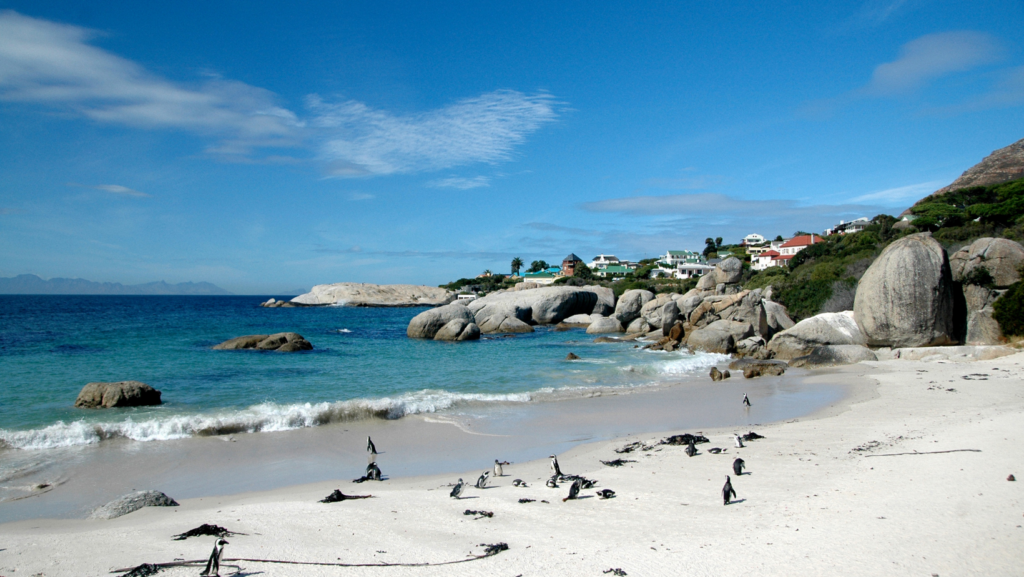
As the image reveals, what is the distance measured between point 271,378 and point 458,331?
15.3 meters

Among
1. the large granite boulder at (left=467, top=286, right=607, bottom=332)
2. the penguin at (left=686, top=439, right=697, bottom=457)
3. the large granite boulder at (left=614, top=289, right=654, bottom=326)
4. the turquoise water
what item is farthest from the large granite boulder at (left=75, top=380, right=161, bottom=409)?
the large granite boulder at (left=614, top=289, right=654, bottom=326)

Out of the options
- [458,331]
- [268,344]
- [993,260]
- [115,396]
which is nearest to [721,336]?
[993,260]

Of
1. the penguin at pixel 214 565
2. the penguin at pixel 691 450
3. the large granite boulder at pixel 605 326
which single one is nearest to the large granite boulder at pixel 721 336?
the large granite boulder at pixel 605 326

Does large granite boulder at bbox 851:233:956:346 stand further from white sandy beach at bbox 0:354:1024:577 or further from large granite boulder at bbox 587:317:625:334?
large granite boulder at bbox 587:317:625:334

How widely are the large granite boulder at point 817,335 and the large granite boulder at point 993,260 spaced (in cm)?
376

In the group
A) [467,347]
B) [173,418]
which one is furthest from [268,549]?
[467,347]

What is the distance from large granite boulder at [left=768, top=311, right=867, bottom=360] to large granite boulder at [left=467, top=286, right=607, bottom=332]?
866 inches

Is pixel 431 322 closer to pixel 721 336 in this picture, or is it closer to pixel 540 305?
pixel 540 305

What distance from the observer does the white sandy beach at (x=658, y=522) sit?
195 inches

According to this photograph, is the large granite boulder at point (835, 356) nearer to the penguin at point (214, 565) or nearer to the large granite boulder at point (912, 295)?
the large granite boulder at point (912, 295)

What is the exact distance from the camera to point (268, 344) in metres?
25.7

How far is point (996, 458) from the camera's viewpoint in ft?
24.2

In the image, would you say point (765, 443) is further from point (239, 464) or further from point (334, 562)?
point (239, 464)

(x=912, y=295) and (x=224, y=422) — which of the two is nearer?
(x=224, y=422)
